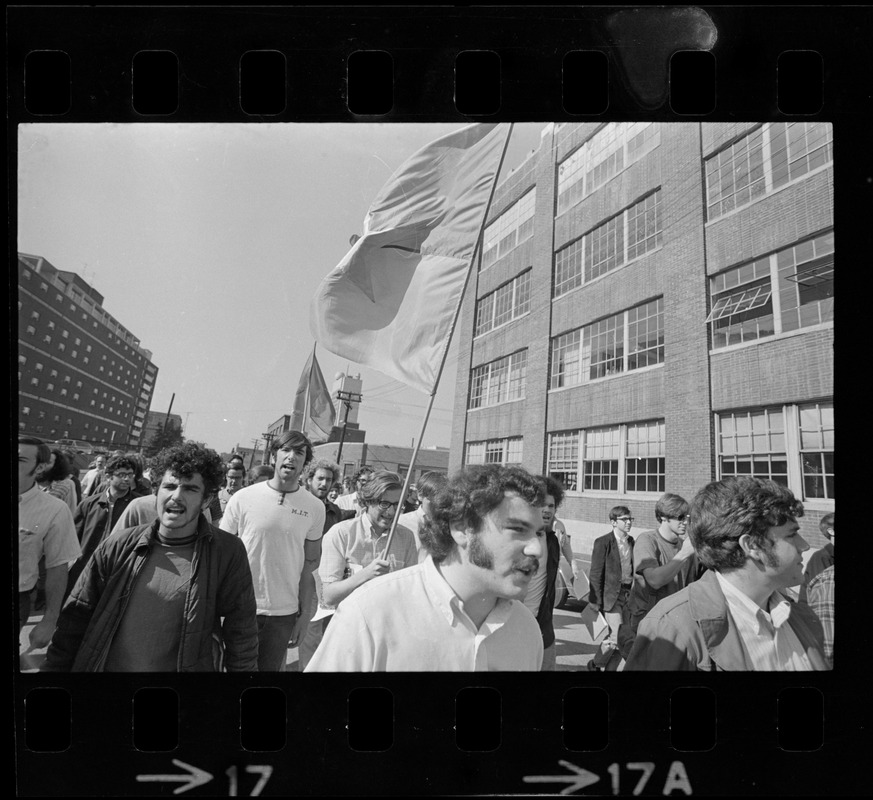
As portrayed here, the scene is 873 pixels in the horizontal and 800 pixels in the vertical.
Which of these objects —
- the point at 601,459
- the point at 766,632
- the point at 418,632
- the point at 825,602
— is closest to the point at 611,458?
the point at 601,459

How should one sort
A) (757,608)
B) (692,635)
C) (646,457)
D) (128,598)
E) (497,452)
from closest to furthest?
(692,635) < (757,608) < (128,598) < (497,452) < (646,457)

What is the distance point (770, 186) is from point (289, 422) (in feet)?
10.4

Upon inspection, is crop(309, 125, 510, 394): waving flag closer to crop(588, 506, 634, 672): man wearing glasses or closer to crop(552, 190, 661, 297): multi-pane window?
crop(552, 190, 661, 297): multi-pane window

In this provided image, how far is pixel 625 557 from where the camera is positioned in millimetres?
3541

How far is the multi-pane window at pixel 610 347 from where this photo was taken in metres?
3.43

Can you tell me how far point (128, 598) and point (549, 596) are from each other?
228 centimetres

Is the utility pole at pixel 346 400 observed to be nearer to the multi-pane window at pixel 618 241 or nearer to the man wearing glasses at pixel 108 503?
the man wearing glasses at pixel 108 503

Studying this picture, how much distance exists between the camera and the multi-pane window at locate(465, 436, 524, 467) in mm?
3062

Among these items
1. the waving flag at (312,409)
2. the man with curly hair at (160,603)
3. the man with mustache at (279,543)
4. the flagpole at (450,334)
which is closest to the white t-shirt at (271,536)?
the man with mustache at (279,543)
